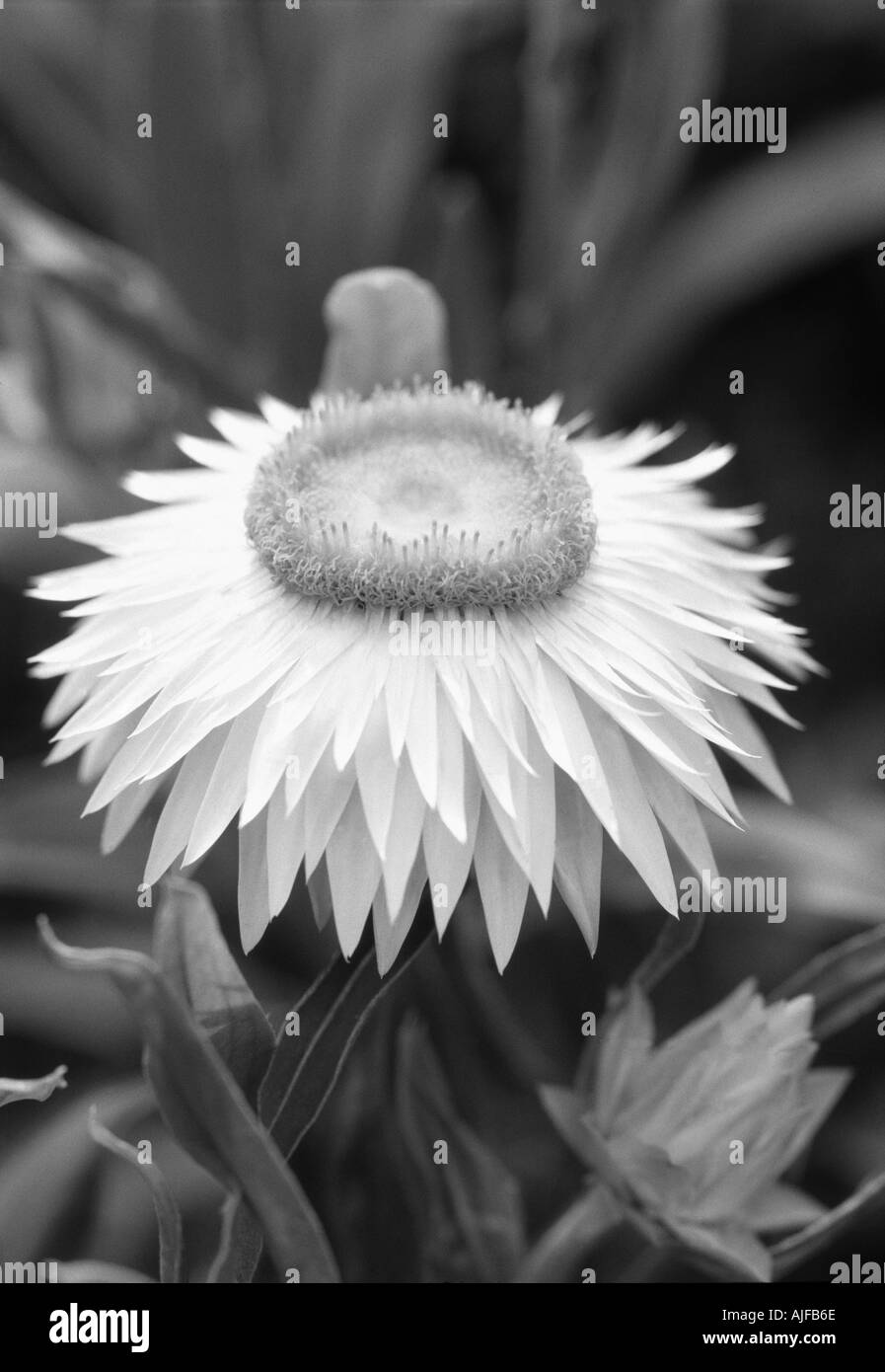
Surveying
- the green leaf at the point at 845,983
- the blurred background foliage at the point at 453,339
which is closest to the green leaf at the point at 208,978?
the blurred background foliage at the point at 453,339

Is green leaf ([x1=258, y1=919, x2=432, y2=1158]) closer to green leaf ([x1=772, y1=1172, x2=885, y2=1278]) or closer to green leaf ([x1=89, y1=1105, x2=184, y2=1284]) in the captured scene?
green leaf ([x1=89, y1=1105, x2=184, y2=1284])

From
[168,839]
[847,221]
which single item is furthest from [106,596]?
[847,221]

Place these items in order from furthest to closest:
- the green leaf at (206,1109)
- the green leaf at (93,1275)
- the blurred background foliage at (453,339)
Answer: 1. the blurred background foliage at (453,339)
2. the green leaf at (93,1275)
3. the green leaf at (206,1109)

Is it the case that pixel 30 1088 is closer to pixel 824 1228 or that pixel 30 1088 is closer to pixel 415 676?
pixel 415 676

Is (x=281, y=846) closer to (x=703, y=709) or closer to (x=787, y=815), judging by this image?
(x=703, y=709)

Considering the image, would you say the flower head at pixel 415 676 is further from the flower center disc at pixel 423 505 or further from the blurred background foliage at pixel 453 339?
the blurred background foliage at pixel 453 339

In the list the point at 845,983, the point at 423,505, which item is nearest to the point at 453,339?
the point at 423,505
